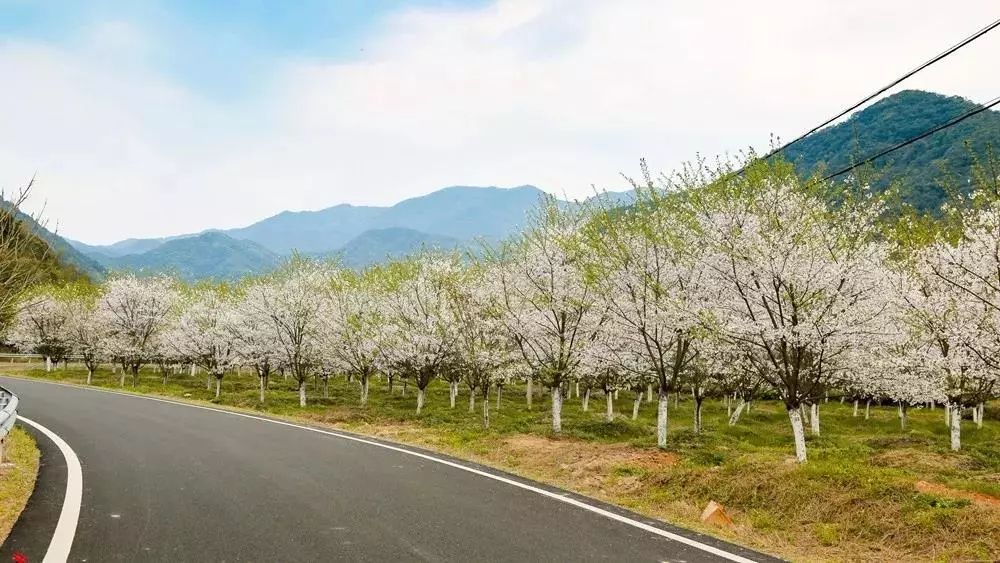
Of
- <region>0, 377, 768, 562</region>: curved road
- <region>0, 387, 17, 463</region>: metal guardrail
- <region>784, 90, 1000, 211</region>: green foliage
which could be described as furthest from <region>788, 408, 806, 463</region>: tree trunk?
<region>784, 90, 1000, 211</region>: green foliage

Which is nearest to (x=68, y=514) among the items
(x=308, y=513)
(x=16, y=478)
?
(x=308, y=513)

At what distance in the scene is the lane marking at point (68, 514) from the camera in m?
6.18

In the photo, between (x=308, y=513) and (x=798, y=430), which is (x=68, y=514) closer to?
(x=308, y=513)

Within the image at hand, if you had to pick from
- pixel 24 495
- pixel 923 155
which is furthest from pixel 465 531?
pixel 923 155

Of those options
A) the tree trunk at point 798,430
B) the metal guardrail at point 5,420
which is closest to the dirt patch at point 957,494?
the tree trunk at point 798,430

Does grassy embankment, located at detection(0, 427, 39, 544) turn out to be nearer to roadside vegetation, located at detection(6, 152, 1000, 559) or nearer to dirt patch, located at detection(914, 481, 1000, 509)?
roadside vegetation, located at detection(6, 152, 1000, 559)

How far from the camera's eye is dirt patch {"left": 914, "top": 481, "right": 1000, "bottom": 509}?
30.0ft

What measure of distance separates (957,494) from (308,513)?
1005 cm

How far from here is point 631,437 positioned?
2134cm

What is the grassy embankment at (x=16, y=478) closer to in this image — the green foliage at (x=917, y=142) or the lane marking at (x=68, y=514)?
the lane marking at (x=68, y=514)

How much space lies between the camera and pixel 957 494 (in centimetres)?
955

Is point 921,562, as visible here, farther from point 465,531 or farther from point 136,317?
point 136,317

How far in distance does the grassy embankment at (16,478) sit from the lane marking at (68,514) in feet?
1.60

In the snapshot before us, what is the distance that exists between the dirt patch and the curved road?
4558 mm
